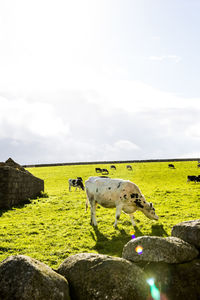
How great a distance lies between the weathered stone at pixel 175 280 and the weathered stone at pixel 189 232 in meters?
0.86

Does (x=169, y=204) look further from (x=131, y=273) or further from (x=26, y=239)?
(x=131, y=273)

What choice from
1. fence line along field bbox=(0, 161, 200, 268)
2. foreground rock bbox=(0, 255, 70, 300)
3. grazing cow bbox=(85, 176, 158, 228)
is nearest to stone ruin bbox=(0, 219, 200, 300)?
foreground rock bbox=(0, 255, 70, 300)

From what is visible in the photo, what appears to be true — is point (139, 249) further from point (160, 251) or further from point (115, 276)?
point (115, 276)

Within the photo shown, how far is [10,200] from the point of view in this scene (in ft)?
60.2

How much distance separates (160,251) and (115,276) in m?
1.19

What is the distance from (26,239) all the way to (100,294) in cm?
728

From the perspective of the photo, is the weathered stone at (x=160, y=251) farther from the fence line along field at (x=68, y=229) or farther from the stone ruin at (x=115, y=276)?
the fence line along field at (x=68, y=229)

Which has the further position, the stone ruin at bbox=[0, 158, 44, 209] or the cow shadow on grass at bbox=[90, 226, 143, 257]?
the stone ruin at bbox=[0, 158, 44, 209]

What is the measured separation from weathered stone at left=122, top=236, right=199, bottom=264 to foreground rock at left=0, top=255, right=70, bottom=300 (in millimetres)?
1614

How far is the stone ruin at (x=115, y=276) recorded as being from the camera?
4.26m

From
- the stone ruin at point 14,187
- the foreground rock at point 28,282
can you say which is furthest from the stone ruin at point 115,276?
the stone ruin at point 14,187

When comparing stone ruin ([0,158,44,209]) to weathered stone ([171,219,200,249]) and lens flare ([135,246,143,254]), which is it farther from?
lens flare ([135,246,143,254])

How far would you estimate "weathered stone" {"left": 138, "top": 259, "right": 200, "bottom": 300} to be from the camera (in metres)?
5.01

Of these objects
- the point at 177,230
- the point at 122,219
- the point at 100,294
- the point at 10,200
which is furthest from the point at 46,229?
the point at 100,294
